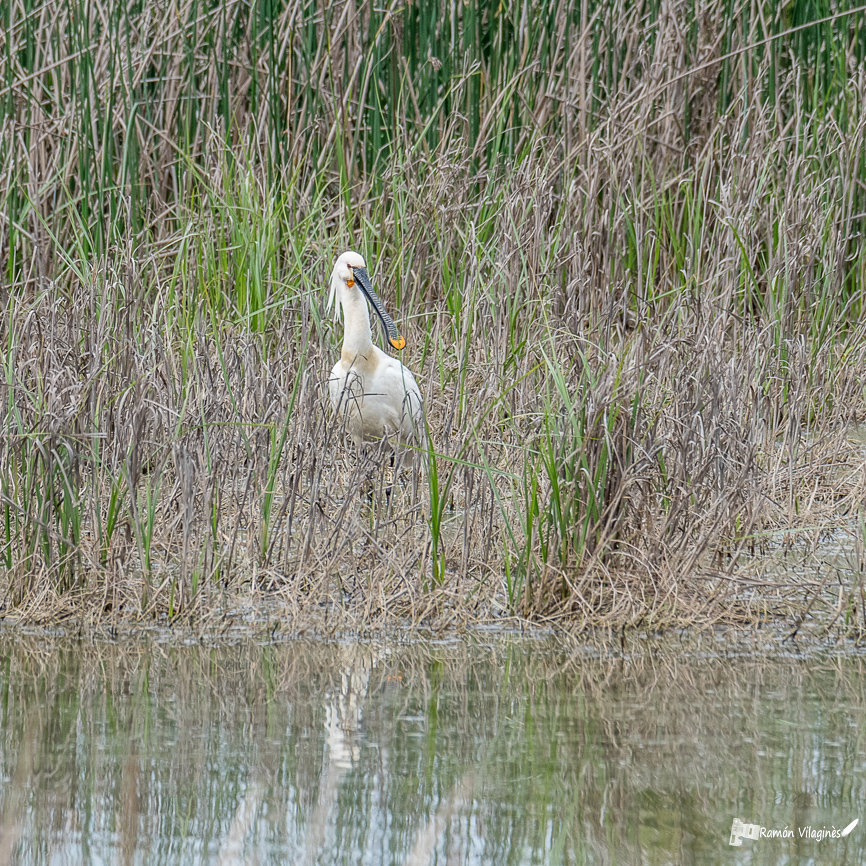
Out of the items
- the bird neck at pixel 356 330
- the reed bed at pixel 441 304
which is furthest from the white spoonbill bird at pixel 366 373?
the reed bed at pixel 441 304

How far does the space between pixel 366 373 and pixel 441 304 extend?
0.97 meters

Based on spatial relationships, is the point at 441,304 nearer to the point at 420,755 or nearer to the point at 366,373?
the point at 366,373

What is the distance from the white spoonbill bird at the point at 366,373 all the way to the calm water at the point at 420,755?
1363 mm

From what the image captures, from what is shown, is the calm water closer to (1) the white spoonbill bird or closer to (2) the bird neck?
(1) the white spoonbill bird

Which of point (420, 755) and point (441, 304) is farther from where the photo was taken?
point (441, 304)

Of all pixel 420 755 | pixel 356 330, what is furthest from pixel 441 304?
pixel 420 755

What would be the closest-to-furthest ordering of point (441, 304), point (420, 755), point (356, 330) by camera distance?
point (420, 755) < point (356, 330) < point (441, 304)

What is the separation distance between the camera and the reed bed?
3594 millimetres

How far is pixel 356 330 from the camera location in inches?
185

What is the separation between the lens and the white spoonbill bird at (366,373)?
464 centimetres

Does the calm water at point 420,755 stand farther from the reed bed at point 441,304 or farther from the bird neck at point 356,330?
the bird neck at point 356,330

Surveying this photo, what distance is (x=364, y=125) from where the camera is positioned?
20.2ft

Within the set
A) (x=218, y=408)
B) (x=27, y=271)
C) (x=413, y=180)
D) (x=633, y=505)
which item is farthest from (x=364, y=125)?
(x=633, y=505)

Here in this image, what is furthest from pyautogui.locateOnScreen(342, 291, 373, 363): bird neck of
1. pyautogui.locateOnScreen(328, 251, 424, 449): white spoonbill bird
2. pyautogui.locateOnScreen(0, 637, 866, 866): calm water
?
pyautogui.locateOnScreen(0, 637, 866, 866): calm water
